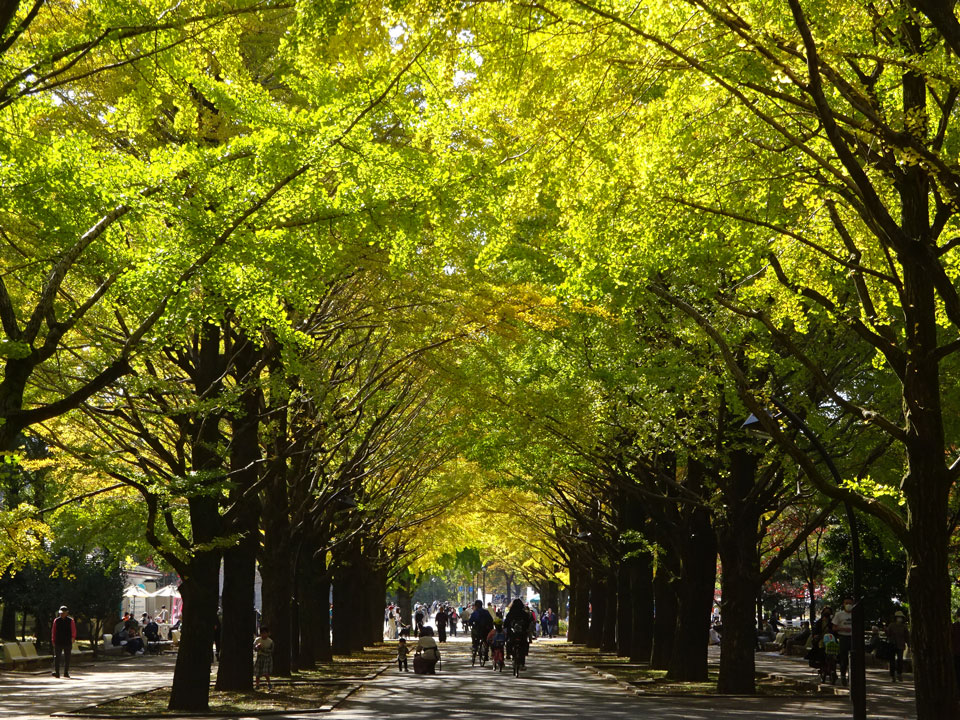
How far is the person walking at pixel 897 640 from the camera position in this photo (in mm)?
26484

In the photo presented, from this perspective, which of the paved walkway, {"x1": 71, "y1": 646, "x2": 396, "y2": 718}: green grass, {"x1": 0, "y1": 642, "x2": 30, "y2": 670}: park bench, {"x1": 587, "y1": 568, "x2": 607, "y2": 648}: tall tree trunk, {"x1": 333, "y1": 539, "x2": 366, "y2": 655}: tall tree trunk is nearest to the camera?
{"x1": 71, "y1": 646, "x2": 396, "y2": 718}: green grass

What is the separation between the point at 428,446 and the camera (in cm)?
2647

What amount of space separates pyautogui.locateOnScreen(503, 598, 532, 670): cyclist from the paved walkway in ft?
2.18

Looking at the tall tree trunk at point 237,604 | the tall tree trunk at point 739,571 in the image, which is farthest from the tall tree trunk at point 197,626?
the tall tree trunk at point 739,571

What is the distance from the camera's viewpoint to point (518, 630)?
30.8 meters

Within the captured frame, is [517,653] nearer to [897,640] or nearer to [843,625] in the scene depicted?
[843,625]

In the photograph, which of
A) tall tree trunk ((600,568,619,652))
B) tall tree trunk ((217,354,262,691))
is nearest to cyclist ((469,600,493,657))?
tall tree trunk ((600,568,619,652))

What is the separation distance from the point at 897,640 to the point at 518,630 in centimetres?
970

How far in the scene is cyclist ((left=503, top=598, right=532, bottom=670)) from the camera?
99.7ft

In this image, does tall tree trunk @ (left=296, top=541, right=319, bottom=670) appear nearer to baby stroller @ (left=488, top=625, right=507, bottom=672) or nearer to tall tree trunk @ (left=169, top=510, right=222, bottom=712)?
baby stroller @ (left=488, top=625, right=507, bottom=672)

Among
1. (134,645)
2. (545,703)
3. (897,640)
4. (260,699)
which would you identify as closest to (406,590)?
(134,645)

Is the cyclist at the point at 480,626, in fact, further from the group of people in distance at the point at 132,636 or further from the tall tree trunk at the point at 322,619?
the group of people in distance at the point at 132,636

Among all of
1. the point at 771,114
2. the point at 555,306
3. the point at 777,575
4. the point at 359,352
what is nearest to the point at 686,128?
the point at 771,114

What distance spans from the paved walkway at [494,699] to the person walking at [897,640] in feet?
1.51
